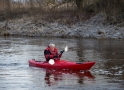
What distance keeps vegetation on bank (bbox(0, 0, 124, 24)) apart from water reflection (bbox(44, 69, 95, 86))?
22.2 metres

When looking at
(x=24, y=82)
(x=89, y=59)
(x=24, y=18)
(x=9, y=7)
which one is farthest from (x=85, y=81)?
(x=9, y=7)

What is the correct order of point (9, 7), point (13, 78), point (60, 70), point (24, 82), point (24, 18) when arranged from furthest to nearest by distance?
point (9, 7) < point (24, 18) < point (60, 70) < point (13, 78) < point (24, 82)

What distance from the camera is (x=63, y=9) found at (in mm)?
42062

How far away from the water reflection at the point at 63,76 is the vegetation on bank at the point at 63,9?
22.2 metres

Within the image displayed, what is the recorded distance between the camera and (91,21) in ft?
124

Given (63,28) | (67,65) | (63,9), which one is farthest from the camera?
(63,9)

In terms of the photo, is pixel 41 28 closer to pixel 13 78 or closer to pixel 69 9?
pixel 69 9

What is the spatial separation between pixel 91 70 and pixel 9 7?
31.3 m

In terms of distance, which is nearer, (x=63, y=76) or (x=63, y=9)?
(x=63, y=76)

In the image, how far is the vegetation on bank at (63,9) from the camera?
123 feet

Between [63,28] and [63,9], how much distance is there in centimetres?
631

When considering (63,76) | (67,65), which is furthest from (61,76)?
(67,65)

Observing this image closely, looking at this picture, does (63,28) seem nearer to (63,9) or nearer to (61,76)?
(63,9)

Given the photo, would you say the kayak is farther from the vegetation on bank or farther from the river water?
the vegetation on bank
